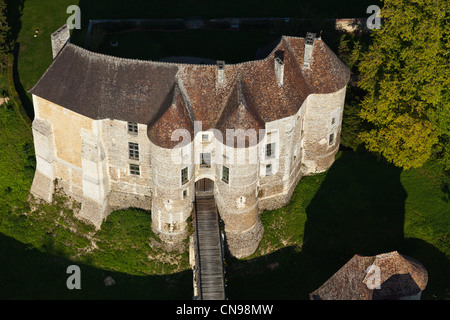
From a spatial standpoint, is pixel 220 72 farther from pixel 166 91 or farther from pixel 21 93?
Answer: pixel 21 93

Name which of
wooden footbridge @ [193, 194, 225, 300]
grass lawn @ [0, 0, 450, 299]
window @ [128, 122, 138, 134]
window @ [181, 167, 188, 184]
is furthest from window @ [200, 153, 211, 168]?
grass lawn @ [0, 0, 450, 299]

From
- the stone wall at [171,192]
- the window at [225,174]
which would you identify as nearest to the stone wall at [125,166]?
the stone wall at [171,192]

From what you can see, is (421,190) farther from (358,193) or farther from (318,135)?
(318,135)

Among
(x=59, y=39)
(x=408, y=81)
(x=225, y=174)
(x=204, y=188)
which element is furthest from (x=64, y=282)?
(x=408, y=81)

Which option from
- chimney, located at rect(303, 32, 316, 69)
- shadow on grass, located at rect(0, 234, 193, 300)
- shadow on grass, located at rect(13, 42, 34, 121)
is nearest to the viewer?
chimney, located at rect(303, 32, 316, 69)

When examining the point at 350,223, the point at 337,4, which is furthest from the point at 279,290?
the point at 337,4

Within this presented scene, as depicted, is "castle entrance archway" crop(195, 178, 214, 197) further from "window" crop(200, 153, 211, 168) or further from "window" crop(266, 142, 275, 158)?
"window" crop(266, 142, 275, 158)

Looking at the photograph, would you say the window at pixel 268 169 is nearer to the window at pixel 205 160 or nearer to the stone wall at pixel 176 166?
the stone wall at pixel 176 166
